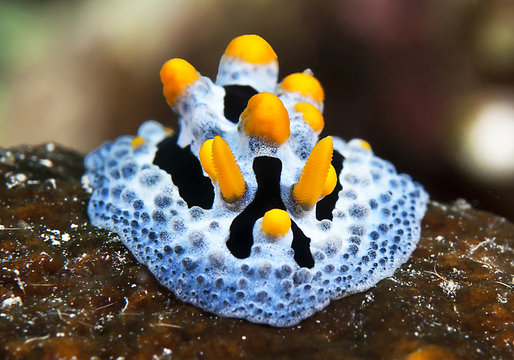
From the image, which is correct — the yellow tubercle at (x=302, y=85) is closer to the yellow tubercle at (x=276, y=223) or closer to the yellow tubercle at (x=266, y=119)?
the yellow tubercle at (x=266, y=119)

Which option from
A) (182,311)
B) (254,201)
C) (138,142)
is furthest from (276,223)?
(138,142)

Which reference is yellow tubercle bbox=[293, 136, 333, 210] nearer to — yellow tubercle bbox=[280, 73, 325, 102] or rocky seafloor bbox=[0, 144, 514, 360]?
rocky seafloor bbox=[0, 144, 514, 360]

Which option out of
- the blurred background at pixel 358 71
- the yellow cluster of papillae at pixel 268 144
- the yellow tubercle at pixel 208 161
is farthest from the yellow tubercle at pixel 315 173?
the blurred background at pixel 358 71

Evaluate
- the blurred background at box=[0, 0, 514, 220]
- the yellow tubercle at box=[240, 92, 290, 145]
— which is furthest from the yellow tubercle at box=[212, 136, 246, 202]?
the blurred background at box=[0, 0, 514, 220]

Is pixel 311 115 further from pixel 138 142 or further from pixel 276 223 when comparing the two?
pixel 138 142

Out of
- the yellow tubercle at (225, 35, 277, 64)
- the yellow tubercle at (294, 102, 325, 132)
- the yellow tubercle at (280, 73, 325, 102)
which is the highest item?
the yellow tubercle at (225, 35, 277, 64)

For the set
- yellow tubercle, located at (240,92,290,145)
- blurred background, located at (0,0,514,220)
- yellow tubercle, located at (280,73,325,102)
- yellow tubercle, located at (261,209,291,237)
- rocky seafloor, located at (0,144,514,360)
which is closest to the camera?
rocky seafloor, located at (0,144,514,360)

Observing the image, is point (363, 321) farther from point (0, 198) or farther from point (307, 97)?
point (0, 198)
